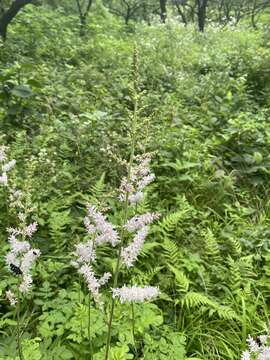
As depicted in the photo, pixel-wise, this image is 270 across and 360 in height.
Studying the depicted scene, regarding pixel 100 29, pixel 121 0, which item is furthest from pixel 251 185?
pixel 121 0

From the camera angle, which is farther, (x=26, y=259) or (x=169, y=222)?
(x=169, y=222)

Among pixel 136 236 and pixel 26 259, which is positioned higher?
pixel 136 236

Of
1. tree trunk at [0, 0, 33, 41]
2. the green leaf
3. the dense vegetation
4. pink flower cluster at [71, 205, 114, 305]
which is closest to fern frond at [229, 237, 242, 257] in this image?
the dense vegetation

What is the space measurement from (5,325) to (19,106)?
2.86 m

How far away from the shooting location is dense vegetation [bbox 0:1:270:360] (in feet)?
9.18

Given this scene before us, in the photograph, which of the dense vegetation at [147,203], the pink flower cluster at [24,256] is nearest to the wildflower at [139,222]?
the dense vegetation at [147,203]

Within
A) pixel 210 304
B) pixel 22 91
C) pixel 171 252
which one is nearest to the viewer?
pixel 210 304

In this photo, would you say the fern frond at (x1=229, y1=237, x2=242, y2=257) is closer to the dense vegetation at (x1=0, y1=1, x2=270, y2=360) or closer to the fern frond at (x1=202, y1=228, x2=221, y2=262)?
the dense vegetation at (x1=0, y1=1, x2=270, y2=360)

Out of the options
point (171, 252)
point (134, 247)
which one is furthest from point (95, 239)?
point (171, 252)

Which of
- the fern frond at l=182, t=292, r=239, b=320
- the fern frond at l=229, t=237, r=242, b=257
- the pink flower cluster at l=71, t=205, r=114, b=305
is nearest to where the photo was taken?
the pink flower cluster at l=71, t=205, r=114, b=305

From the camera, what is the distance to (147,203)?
416cm

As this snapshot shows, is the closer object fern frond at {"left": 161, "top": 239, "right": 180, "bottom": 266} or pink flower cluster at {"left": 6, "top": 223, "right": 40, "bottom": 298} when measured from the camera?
pink flower cluster at {"left": 6, "top": 223, "right": 40, "bottom": 298}

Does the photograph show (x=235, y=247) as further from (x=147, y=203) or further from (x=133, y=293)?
(x=133, y=293)

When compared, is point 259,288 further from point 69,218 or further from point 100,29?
point 100,29
